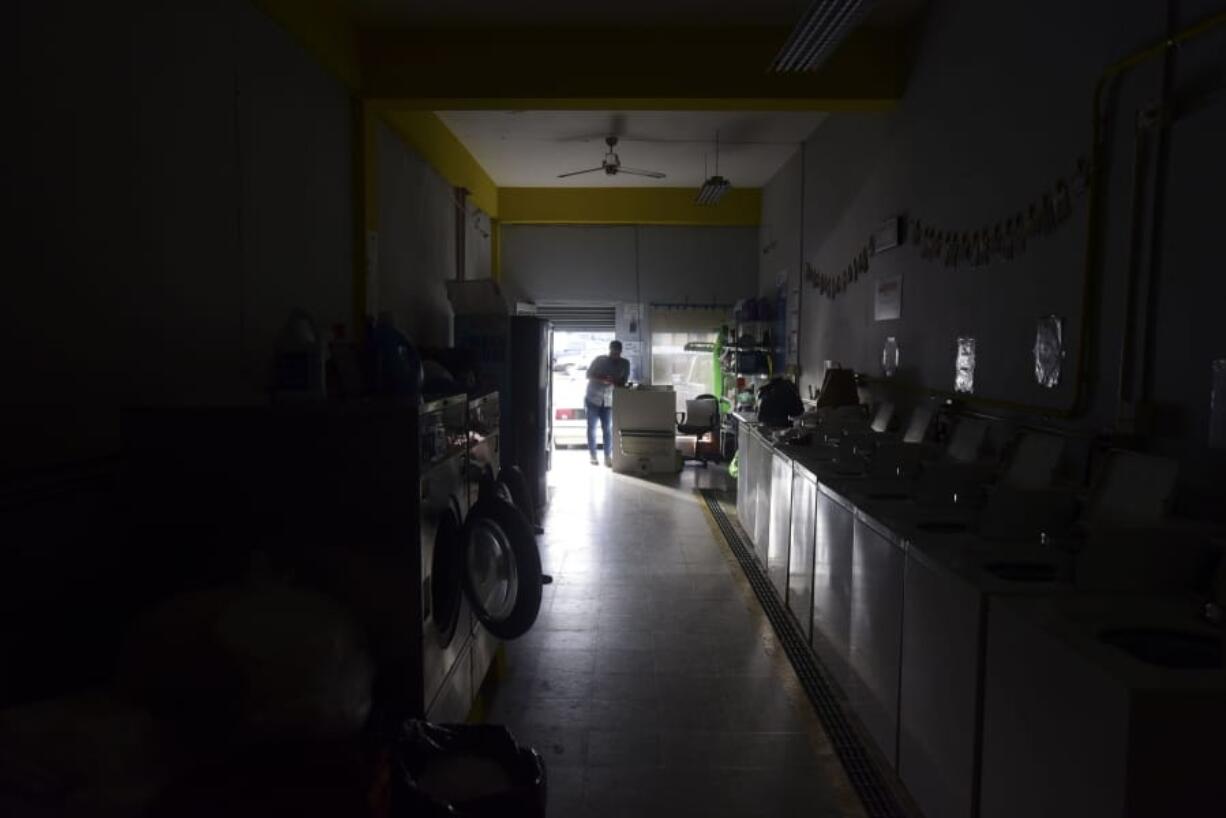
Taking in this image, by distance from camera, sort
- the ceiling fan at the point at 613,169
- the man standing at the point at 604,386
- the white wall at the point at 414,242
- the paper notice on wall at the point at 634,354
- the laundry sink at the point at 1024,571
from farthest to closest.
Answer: the paper notice on wall at the point at 634,354
the man standing at the point at 604,386
the ceiling fan at the point at 613,169
the white wall at the point at 414,242
the laundry sink at the point at 1024,571

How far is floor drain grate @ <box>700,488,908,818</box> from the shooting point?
8.30 ft

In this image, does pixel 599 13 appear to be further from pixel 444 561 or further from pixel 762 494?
pixel 444 561

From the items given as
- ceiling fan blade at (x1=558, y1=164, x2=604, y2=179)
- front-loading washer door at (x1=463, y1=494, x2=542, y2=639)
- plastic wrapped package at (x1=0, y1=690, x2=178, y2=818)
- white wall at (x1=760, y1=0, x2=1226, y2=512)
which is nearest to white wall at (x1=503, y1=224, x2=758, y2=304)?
ceiling fan blade at (x1=558, y1=164, x2=604, y2=179)

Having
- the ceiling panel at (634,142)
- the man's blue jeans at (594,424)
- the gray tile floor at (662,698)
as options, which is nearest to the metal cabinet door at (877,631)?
the gray tile floor at (662,698)

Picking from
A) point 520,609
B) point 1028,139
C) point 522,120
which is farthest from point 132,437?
point 522,120

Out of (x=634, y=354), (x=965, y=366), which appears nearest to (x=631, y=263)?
(x=634, y=354)

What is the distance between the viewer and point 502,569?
296cm

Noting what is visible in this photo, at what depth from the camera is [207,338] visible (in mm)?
2691

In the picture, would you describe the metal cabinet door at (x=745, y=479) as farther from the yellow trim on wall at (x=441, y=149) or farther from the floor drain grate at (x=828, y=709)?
the yellow trim on wall at (x=441, y=149)

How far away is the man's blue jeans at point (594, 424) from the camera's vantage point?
9.24 m

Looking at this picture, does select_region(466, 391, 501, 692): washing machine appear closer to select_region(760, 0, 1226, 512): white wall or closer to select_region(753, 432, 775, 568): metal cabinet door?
select_region(753, 432, 775, 568): metal cabinet door

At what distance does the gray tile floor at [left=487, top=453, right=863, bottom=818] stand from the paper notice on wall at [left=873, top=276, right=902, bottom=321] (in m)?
1.91

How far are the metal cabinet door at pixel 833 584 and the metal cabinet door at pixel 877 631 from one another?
96mm

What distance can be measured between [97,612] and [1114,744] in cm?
236
